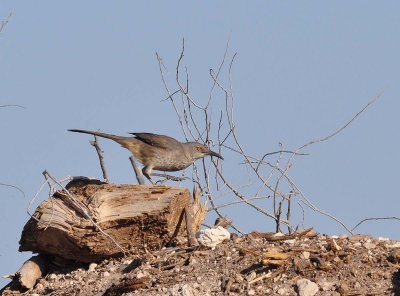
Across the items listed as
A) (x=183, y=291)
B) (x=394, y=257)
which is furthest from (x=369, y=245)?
(x=183, y=291)

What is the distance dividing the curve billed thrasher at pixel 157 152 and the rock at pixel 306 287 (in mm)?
5082

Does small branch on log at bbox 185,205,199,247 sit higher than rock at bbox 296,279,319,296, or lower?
higher

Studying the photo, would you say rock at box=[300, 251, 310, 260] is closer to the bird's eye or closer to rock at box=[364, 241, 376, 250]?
rock at box=[364, 241, 376, 250]

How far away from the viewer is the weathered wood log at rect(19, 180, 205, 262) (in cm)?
758

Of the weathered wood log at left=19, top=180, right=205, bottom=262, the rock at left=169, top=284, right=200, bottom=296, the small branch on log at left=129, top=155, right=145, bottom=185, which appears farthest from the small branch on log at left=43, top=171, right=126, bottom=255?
the small branch on log at left=129, top=155, right=145, bottom=185

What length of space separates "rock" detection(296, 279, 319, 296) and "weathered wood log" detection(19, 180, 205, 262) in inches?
62.8

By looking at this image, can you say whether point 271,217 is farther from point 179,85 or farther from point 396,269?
point 396,269

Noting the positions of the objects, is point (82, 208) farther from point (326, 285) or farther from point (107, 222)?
point (326, 285)

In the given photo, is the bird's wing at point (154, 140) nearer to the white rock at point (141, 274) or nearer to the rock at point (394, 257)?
the white rock at point (141, 274)

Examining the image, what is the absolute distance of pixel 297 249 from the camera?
685cm

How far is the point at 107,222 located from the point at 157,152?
153 inches

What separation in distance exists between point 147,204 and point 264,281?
1.51 meters

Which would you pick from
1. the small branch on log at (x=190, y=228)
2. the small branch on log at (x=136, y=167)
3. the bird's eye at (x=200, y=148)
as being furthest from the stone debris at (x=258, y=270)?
the bird's eye at (x=200, y=148)

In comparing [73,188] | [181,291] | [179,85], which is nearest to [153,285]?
[181,291]
